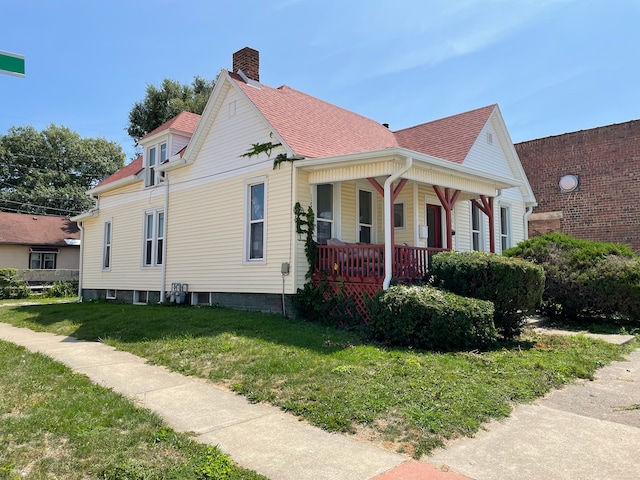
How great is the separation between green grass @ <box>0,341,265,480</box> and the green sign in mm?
3697

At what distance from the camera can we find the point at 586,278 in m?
10.8

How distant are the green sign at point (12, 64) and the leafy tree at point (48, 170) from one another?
3982cm

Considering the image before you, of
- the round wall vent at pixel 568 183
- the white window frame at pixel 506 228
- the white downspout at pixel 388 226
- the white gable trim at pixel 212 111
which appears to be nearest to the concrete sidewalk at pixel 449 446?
the white downspout at pixel 388 226

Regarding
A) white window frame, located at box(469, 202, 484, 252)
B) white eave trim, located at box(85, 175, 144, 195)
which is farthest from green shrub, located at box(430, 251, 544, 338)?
white eave trim, located at box(85, 175, 144, 195)

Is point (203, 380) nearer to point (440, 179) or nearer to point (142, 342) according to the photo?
point (142, 342)

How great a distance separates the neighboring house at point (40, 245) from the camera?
28094mm

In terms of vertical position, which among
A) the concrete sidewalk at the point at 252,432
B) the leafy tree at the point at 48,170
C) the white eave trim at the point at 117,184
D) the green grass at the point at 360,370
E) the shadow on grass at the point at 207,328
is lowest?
the concrete sidewalk at the point at 252,432

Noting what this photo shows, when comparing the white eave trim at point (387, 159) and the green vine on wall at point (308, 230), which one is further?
the green vine on wall at point (308, 230)

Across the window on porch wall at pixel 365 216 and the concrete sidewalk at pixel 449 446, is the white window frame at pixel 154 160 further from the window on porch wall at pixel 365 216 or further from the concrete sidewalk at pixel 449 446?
the concrete sidewalk at pixel 449 446

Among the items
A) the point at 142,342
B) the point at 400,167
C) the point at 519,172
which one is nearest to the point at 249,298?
the point at 142,342

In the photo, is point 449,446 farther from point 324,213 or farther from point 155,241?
point 155,241

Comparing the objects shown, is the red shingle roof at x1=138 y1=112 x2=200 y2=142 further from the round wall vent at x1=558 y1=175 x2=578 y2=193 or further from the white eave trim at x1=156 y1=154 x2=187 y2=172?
the round wall vent at x1=558 y1=175 x2=578 y2=193

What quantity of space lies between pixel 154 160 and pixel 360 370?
13.0m

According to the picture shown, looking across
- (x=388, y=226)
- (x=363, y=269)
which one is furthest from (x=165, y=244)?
(x=388, y=226)
